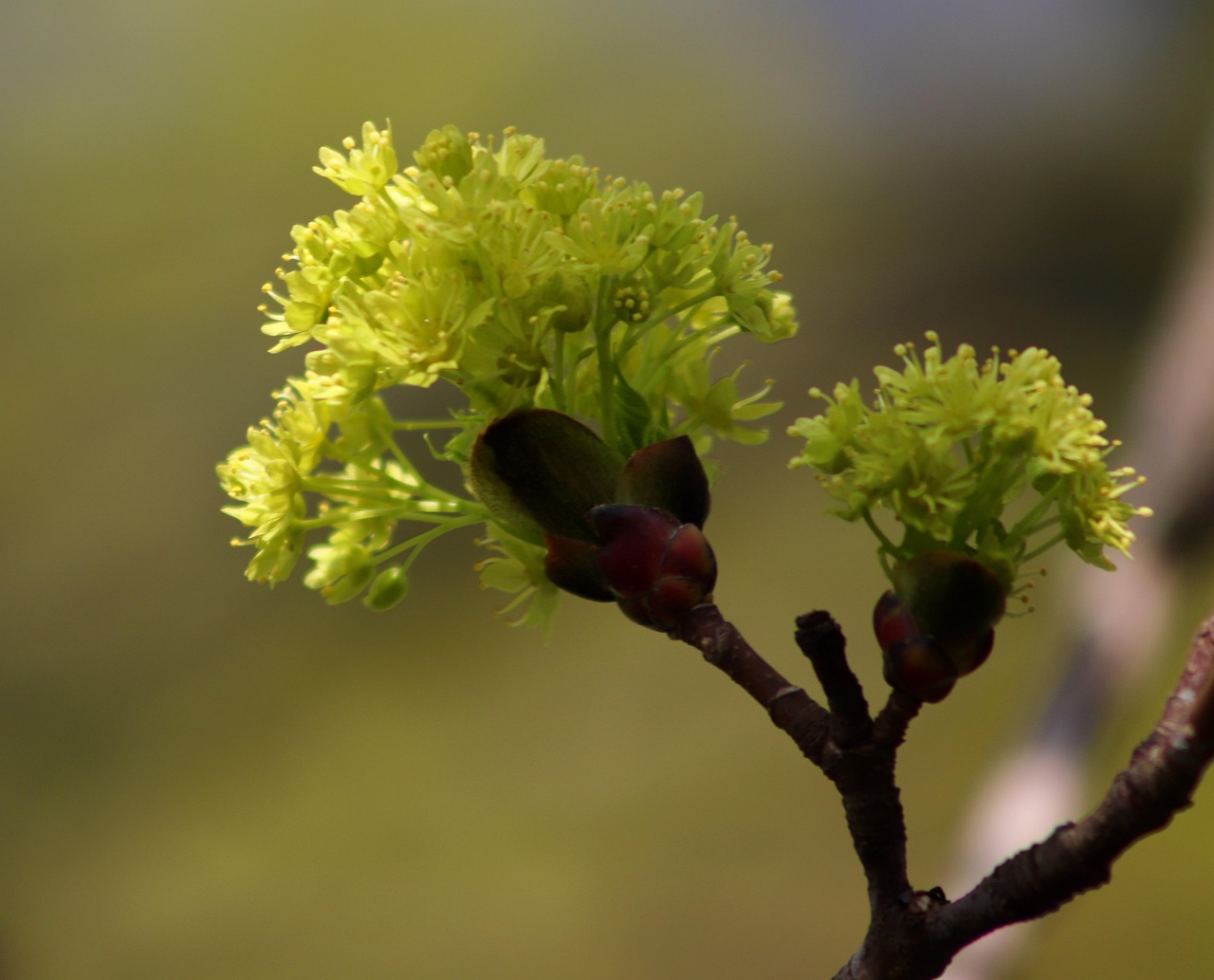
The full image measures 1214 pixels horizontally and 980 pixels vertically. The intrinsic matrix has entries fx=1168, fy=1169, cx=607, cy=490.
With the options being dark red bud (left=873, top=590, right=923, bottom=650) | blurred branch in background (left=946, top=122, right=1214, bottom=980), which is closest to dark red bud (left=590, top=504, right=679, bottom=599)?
dark red bud (left=873, top=590, right=923, bottom=650)

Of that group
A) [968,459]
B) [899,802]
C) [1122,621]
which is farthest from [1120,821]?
[1122,621]

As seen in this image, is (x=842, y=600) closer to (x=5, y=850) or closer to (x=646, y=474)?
(x=5, y=850)

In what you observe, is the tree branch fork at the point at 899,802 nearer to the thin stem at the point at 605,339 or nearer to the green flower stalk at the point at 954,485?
the green flower stalk at the point at 954,485

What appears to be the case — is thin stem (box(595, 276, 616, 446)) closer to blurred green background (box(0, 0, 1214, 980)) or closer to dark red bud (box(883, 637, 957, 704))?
dark red bud (box(883, 637, 957, 704))

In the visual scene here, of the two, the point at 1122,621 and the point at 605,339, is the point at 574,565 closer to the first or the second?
the point at 605,339

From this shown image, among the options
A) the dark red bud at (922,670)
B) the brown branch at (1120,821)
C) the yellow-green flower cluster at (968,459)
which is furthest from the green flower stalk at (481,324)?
the brown branch at (1120,821)
